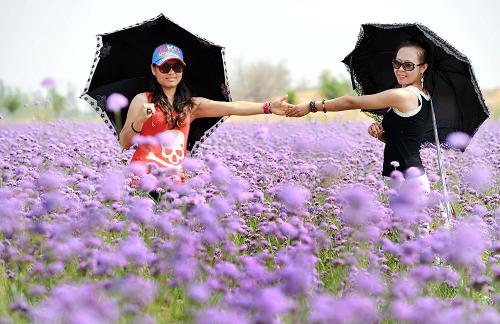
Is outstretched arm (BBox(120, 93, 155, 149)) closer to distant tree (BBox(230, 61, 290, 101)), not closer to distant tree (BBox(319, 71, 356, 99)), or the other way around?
distant tree (BBox(319, 71, 356, 99))

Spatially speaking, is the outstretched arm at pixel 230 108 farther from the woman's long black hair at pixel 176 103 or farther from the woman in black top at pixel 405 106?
the woman in black top at pixel 405 106

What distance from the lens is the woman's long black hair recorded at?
4.91 meters

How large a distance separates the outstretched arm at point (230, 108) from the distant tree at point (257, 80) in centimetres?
3700

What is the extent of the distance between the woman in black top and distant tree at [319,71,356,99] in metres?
31.4

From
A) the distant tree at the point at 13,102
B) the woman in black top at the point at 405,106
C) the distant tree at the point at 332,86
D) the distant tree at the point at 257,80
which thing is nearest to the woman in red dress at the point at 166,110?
the woman in black top at the point at 405,106

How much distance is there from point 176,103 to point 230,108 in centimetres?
40

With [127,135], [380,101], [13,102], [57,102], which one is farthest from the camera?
[13,102]

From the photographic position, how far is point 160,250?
9.93 feet

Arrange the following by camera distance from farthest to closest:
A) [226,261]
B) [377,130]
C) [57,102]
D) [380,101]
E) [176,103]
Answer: [57,102] → [176,103] → [377,130] → [380,101] → [226,261]

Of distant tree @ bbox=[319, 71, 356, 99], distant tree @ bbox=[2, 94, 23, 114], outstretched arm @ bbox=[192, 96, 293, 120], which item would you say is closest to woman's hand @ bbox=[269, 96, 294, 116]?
outstretched arm @ bbox=[192, 96, 293, 120]

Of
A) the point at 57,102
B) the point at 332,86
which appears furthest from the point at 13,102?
the point at 332,86

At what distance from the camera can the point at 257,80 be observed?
Answer: 42781 millimetres

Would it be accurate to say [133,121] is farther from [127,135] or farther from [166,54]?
[166,54]

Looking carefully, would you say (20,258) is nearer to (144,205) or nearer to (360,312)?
(144,205)
